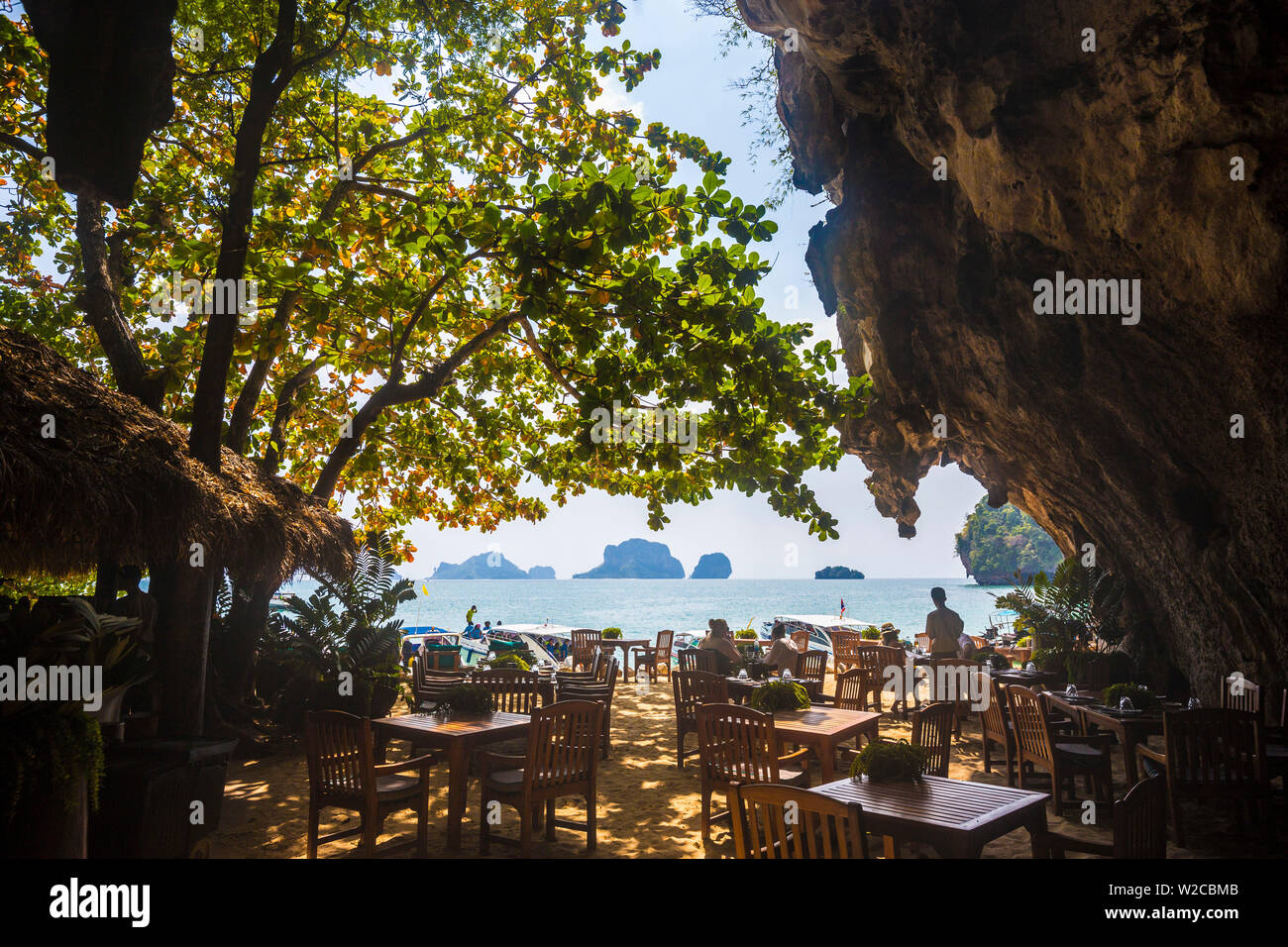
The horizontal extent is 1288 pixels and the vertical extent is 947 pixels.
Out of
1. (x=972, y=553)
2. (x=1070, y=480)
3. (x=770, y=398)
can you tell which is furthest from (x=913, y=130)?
(x=972, y=553)

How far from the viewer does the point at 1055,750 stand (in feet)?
19.7

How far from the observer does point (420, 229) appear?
19.5 feet

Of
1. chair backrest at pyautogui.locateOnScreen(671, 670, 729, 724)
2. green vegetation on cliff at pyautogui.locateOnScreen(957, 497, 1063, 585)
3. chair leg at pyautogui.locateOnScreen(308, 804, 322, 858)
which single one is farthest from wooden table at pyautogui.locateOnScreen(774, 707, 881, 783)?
green vegetation on cliff at pyautogui.locateOnScreen(957, 497, 1063, 585)

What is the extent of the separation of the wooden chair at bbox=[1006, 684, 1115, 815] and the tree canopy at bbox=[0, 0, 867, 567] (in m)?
2.68

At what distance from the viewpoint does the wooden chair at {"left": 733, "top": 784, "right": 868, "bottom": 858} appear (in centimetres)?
283

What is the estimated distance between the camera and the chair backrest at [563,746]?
16.6 feet

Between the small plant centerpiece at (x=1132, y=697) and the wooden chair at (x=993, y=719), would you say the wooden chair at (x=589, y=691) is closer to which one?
the wooden chair at (x=993, y=719)

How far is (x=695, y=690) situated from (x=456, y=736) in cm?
326

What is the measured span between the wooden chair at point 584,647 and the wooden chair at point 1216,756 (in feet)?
27.9

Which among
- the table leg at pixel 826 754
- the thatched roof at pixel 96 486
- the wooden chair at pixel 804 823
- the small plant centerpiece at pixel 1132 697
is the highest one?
the thatched roof at pixel 96 486

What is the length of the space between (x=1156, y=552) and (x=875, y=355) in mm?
4398

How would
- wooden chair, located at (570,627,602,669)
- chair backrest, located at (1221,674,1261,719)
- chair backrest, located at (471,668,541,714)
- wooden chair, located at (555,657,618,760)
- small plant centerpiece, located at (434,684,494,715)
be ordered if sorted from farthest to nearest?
wooden chair, located at (570,627,602,669) < wooden chair, located at (555,657,618,760) < chair backrest, located at (471,668,541,714) < chair backrest, located at (1221,674,1261,719) < small plant centerpiece, located at (434,684,494,715)

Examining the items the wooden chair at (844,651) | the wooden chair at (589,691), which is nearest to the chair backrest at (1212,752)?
the wooden chair at (589,691)

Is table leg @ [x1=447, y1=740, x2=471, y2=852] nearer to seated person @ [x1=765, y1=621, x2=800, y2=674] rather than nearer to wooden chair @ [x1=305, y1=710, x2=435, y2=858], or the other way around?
wooden chair @ [x1=305, y1=710, x2=435, y2=858]
